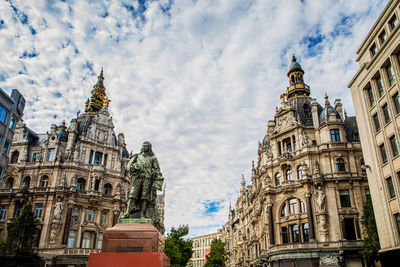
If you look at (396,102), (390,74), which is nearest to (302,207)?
(396,102)

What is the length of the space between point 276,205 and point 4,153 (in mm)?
33039

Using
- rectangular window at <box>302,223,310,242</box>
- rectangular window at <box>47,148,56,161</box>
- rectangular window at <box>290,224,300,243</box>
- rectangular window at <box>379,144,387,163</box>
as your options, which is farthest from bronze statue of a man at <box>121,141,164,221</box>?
rectangular window at <box>47,148,56,161</box>

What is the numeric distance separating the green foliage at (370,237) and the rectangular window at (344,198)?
9.51 feet

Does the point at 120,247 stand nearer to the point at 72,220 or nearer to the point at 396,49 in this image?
the point at 396,49

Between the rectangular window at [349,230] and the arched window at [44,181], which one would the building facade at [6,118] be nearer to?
the arched window at [44,181]

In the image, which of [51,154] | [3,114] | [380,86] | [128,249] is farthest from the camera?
[51,154]

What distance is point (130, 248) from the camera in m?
10.1

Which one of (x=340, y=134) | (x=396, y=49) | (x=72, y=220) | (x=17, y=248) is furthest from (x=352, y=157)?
(x=17, y=248)

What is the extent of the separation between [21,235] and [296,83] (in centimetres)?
4612

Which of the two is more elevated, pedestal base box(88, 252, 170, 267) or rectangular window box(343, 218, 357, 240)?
rectangular window box(343, 218, 357, 240)

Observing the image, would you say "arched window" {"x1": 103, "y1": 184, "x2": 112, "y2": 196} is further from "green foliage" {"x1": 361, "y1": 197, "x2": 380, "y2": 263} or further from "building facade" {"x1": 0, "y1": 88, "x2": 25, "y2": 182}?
"green foliage" {"x1": 361, "y1": 197, "x2": 380, "y2": 263}

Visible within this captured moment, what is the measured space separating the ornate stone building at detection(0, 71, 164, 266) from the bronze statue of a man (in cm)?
3433

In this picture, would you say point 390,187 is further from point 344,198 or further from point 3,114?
point 3,114

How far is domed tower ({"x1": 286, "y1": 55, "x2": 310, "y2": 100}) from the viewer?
5125 centimetres
